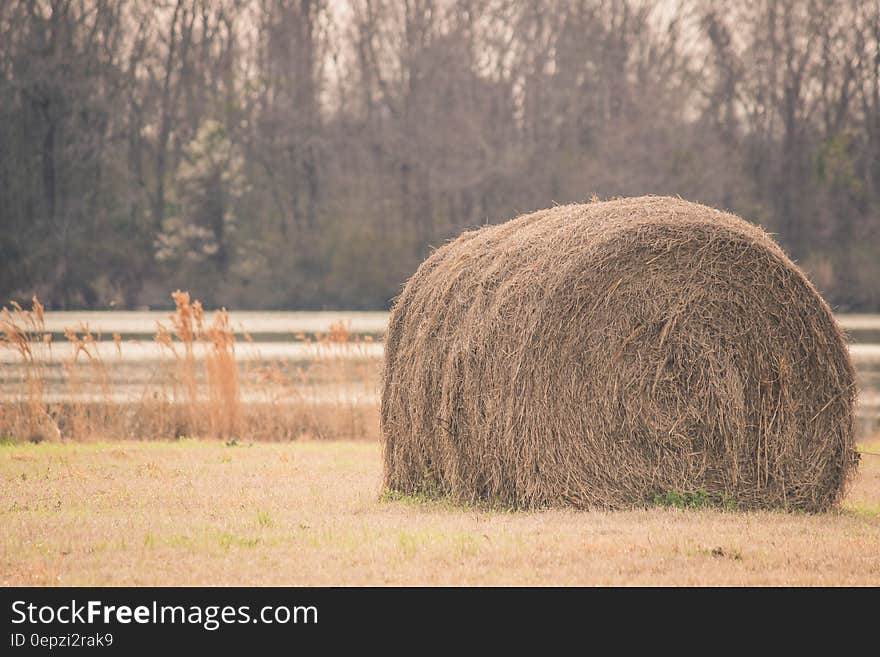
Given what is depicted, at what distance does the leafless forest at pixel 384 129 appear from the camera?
42969mm

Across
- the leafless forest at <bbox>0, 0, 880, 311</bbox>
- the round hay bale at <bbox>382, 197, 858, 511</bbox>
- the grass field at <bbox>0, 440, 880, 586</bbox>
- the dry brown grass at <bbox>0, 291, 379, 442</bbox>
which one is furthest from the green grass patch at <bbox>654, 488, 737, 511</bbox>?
the leafless forest at <bbox>0, 0, 880, 311</bbox>

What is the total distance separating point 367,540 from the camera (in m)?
7.31

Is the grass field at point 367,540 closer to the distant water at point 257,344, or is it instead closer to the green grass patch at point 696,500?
the green grass patch at point 696,500

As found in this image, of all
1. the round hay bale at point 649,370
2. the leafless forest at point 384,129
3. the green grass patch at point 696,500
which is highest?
the leafless forest at point 384,129

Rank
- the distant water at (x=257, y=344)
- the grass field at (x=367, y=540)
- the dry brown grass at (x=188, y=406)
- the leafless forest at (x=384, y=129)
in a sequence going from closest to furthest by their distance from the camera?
the grass field at (x=367, y=540), the dry brown grass at (x=188, y=406), the distant water at (x=257, y=344), the leafless forest at (x=384, y=129)

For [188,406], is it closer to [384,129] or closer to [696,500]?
[696,500]

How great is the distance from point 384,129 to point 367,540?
39432 millimetres

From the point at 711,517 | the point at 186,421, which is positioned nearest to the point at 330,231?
the point at 186,421

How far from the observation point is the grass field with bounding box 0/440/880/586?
6.39 metres

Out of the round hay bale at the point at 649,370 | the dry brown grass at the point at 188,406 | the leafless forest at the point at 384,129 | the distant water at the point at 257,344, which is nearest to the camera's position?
the round hay bale at the point at 649,370

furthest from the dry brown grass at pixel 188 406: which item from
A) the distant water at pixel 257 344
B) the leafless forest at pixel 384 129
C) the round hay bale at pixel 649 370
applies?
the leafless forest at pixel 384 129

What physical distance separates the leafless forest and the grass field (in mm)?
33045

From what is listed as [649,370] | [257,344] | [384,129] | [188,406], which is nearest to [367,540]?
[649,370]

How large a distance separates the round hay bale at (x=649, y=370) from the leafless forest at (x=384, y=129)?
33536 millimetres
